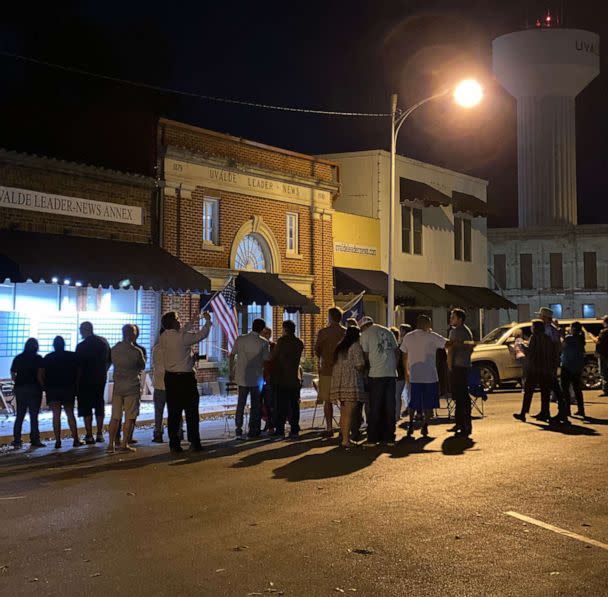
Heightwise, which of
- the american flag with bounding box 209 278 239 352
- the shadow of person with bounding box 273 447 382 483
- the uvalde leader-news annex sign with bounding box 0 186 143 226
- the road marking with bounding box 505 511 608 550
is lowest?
the road marking with bounding box 505 511 608 550

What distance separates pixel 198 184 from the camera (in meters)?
24.4

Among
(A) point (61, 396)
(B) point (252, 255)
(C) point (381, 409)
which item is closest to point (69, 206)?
(B) point (252, 255)

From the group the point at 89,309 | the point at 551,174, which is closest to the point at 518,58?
the point at 551,174

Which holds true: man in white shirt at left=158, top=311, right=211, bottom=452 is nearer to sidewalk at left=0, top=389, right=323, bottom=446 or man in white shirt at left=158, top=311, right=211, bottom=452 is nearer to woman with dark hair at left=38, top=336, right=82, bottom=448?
woman with dark hair at left=38, top=336, right=82, bottom=448

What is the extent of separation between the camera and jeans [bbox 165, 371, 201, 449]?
1217 cm

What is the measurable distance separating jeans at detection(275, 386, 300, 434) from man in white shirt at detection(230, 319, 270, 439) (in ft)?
1.00

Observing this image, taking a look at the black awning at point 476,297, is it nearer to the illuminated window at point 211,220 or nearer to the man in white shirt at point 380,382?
the illuminated window at point 211,220

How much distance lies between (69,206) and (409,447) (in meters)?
11.5

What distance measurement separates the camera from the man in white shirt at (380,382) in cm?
1280

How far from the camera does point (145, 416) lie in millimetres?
17969

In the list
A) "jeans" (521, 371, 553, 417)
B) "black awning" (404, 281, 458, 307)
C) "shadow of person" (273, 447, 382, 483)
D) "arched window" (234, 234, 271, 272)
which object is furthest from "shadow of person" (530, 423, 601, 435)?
"black awning" (404, 281, 458, 307)

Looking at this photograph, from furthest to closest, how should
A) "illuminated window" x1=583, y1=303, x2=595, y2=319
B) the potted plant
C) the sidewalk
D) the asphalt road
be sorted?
"illuminated window" x1=583, y1=303, x2=595, y2=319 → the potted plant → the sidewalk → the asphalt road

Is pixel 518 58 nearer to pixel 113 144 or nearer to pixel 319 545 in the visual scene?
pixel 113 144

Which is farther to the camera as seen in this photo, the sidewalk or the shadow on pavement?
the sidewalk
